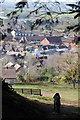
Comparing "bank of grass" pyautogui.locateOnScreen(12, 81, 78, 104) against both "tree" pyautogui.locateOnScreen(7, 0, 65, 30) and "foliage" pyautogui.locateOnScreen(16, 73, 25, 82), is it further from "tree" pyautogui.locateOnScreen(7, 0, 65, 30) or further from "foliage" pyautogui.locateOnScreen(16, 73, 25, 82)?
"tree" pyautogui.locateOnScreen(7, 0, 65, 30)

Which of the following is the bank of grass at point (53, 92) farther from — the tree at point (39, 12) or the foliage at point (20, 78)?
the tree at point (39, 12)

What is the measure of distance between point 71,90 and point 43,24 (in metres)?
12.7

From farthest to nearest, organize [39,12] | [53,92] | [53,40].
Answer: [53,92] < [53,40] < [39,12]

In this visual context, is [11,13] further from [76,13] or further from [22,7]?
[76,13]

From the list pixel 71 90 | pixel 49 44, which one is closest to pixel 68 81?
pixel 71 90

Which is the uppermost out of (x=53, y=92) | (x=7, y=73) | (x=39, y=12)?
(x=39, y=12)

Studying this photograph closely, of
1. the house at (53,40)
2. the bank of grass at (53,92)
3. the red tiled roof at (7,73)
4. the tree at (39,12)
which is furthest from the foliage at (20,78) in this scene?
the tree at (39,12)

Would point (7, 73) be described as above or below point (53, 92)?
above

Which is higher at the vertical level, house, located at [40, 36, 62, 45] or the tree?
the tree

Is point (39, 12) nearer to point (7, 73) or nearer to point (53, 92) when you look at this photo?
point (7, 73)

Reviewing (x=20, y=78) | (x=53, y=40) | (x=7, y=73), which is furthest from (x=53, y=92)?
(x=20, y=78)

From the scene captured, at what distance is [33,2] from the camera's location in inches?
248

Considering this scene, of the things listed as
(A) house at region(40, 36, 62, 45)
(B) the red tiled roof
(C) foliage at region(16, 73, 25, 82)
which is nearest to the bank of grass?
(B) the red tiled roof

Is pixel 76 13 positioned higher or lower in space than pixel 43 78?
higher
